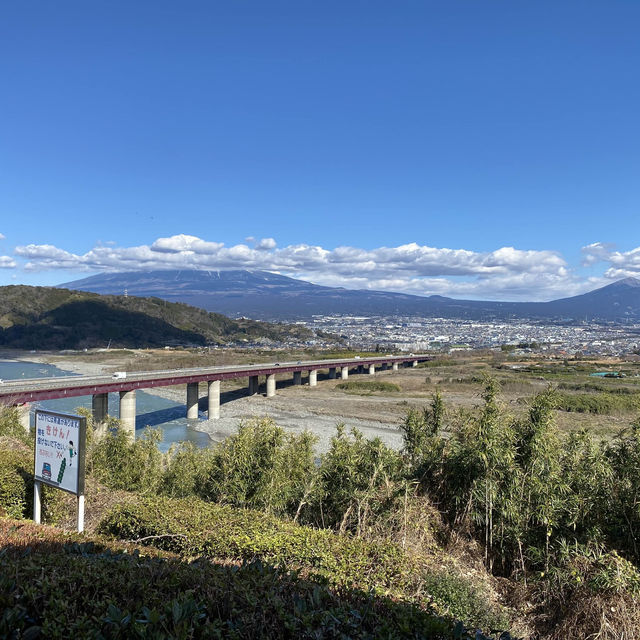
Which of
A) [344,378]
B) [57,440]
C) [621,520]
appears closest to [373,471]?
[621,520]

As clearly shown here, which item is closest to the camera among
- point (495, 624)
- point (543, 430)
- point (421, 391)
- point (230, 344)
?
point (495, 624)

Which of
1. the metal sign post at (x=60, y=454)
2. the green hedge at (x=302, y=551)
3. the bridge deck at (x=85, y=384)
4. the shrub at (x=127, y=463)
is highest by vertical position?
the metal sign post at (x=60, y=454)

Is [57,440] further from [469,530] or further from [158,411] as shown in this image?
[158,411]

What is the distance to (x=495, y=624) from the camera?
6.05m

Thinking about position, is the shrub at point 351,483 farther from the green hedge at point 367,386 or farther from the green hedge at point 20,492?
the green hedge at point 367,386

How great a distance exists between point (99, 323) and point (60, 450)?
12341cm

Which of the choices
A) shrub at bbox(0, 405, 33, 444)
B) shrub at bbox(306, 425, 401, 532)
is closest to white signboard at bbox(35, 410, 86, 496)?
shrub at bbox(306, 425, 401, 532)

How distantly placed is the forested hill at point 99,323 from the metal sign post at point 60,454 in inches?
4386

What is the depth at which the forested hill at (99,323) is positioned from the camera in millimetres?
111812

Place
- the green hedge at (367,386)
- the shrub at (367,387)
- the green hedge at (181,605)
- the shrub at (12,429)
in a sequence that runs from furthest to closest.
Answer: the green hedge at (367,386) → the shrub at (367,387) → the shrub at (12,429) → the green hedge at (181,605)

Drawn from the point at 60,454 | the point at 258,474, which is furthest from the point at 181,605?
the point at 258,474

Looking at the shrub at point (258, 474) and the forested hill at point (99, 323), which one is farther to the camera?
the forested hill at point (99, 323)

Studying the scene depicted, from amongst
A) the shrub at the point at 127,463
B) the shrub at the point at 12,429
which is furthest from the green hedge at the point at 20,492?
the shrub at the point at 12,429

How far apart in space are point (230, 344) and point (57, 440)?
125 meters
